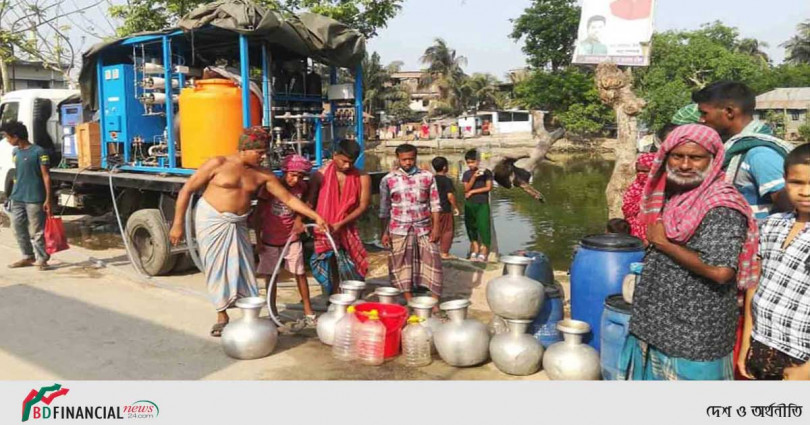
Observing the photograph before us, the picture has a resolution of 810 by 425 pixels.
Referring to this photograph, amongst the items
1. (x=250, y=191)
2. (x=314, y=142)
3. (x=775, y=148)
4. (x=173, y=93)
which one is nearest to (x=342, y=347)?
(x=250, y=191)

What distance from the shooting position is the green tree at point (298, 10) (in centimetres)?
1271

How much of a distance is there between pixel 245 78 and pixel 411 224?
2458 mm

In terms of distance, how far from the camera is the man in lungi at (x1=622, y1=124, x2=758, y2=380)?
2.45 metres

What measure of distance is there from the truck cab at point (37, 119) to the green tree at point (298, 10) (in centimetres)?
406

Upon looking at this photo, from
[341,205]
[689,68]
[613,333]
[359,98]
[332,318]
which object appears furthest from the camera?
[689,68]

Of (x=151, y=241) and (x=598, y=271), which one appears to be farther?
(x=151, y=241)

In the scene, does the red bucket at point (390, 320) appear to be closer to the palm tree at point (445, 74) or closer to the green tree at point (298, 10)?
the green tree at point (298, 10)

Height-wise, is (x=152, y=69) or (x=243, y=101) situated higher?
(x=152, y=69)

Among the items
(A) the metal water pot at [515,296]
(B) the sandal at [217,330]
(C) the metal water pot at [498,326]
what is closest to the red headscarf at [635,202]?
(A) the metal water pot at [515,296]

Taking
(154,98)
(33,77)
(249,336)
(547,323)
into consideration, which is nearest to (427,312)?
(547,323)

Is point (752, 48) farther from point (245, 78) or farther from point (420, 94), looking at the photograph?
point (245, 78)

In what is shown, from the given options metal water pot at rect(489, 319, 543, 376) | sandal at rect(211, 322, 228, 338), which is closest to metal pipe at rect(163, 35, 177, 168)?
sandal at rect(211, 322, 228, 338)

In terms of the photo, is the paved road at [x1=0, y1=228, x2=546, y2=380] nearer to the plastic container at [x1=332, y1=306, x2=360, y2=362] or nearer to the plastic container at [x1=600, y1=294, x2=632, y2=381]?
the plastic container at [x1=332, y1=306, x2=360, y2=362]

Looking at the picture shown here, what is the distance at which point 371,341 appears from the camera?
4.26 meters
